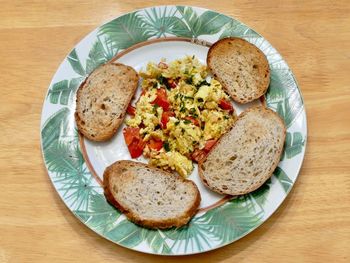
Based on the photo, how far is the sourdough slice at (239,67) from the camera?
2.51 meters

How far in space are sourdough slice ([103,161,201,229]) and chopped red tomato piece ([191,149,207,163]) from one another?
0.13 m

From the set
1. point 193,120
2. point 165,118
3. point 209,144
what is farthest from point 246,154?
point 165,118

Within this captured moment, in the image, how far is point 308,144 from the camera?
2.51 meters

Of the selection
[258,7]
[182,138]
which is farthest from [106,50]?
[258,7]

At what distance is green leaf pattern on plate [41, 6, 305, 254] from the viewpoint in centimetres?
221

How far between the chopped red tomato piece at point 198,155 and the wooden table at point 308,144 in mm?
446

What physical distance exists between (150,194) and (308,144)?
2.85ft

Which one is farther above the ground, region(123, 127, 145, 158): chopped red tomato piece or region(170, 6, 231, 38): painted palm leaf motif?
region(170, 6, 231, 38): painted palm leaf motif

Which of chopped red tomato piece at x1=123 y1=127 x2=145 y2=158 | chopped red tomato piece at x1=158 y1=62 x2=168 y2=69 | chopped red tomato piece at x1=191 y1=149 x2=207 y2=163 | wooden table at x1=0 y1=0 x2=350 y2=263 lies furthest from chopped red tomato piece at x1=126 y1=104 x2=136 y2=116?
wooden table at x1=0 y1=0 x2=350 y2=263

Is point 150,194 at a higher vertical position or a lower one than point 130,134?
lower

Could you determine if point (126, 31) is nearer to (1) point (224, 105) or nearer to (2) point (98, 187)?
(1) point (224, 105)

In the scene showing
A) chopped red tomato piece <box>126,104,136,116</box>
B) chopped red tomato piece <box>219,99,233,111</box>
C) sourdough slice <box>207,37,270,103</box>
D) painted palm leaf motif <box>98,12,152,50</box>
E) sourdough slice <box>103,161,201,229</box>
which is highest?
painted palm leaf motif <box>98,12,152,50</box>

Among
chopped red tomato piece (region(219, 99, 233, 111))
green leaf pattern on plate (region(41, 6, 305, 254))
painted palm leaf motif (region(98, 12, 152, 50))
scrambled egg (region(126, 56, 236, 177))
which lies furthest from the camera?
painted palm leaf motif (region(98, 12, 152, 50))

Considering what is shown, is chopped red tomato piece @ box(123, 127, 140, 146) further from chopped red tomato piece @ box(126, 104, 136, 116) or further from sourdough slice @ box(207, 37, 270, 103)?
sourdough slice @ box(207, 37, 270, 103)
